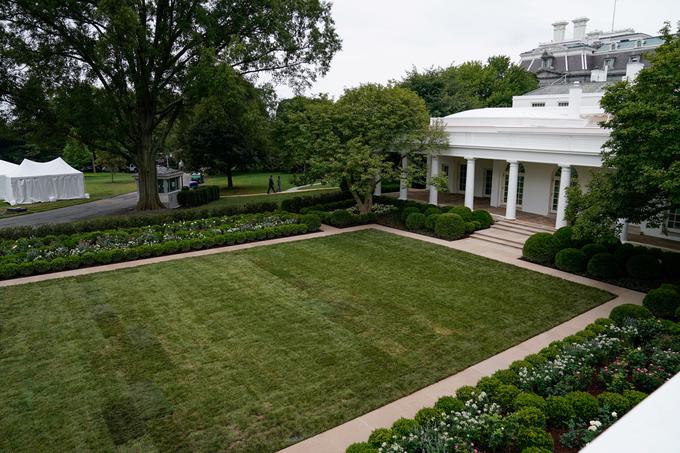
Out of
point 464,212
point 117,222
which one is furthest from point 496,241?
point 117,222

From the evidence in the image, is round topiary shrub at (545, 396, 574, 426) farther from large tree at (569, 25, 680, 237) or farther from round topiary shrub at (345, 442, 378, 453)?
large tree at (569, 25, 680, 237)

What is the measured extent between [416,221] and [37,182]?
95.4ft

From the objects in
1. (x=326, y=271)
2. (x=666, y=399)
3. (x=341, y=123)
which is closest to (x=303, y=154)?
(x=341, y=123)

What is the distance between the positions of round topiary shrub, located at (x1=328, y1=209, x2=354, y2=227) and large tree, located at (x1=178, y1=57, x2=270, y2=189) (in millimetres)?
6855

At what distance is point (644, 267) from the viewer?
14062mm

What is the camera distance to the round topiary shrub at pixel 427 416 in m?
6.95

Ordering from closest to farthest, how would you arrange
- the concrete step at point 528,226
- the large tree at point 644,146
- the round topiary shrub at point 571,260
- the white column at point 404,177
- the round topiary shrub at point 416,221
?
the large tree at point 644,146 → the round topiary shrub at point 571,260 → the concrete step at point 528,226 → the round topiary shrub at point 416,221 → the white column at point 404,177

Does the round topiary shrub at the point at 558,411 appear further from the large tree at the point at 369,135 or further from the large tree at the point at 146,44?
the large tree at the point at 146,44

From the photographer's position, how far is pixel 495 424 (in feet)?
21.7

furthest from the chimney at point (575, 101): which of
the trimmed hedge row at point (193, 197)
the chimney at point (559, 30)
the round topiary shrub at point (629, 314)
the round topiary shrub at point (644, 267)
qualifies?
the chimney at point (559, 30)

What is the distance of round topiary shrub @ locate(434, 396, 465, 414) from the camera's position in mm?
7219

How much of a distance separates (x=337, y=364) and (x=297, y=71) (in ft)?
69.4

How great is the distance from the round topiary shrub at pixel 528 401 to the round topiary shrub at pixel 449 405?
0.83 meters

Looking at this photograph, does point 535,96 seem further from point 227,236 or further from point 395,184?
point 227,236
